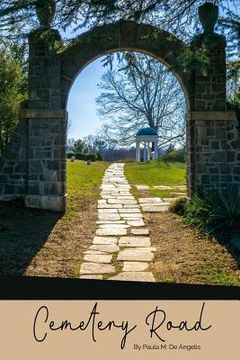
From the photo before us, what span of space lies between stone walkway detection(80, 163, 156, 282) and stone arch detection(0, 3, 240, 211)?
126 centimetres

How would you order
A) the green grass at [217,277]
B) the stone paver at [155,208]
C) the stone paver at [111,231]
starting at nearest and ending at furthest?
the green grass at [217,277] → the stone paver at [111,231] → the stone paver at [155,208]

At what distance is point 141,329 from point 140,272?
1645 mm

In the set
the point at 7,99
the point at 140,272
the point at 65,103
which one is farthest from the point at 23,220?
the point at 7,99

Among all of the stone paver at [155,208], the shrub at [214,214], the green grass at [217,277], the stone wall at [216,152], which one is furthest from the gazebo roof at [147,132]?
the green grass at [217,277]

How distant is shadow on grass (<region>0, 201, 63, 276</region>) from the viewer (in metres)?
5.33

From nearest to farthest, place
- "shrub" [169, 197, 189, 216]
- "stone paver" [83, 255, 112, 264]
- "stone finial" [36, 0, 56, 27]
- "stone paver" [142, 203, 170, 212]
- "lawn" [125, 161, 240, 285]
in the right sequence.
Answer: "lawn" [125, 161, 240, 285] → "stone finial" [36, 0, 56, 27] → "stone paver" [83, 255, 112, 264] → "shrub" [169, 197, 189, 216] → "stone paver" [142, 203, 170, 212]

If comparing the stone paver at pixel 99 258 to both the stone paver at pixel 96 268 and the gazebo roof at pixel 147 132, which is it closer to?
the stone paver at pixel 96 268

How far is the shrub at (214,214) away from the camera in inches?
272

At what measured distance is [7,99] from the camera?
45.5 ft

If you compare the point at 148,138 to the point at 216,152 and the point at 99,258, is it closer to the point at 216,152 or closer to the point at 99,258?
the point at 216,152

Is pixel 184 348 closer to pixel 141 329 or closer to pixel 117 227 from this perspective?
pixel 141 329

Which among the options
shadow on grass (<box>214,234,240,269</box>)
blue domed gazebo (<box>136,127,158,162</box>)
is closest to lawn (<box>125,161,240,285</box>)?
shadow on grass (<box>214,234,240,269</box>)

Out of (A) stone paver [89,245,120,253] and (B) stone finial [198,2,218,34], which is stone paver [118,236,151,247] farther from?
Answer: (B) stone finial [198,2,218,34]

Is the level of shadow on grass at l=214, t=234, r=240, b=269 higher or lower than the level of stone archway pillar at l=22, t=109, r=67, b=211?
lower
